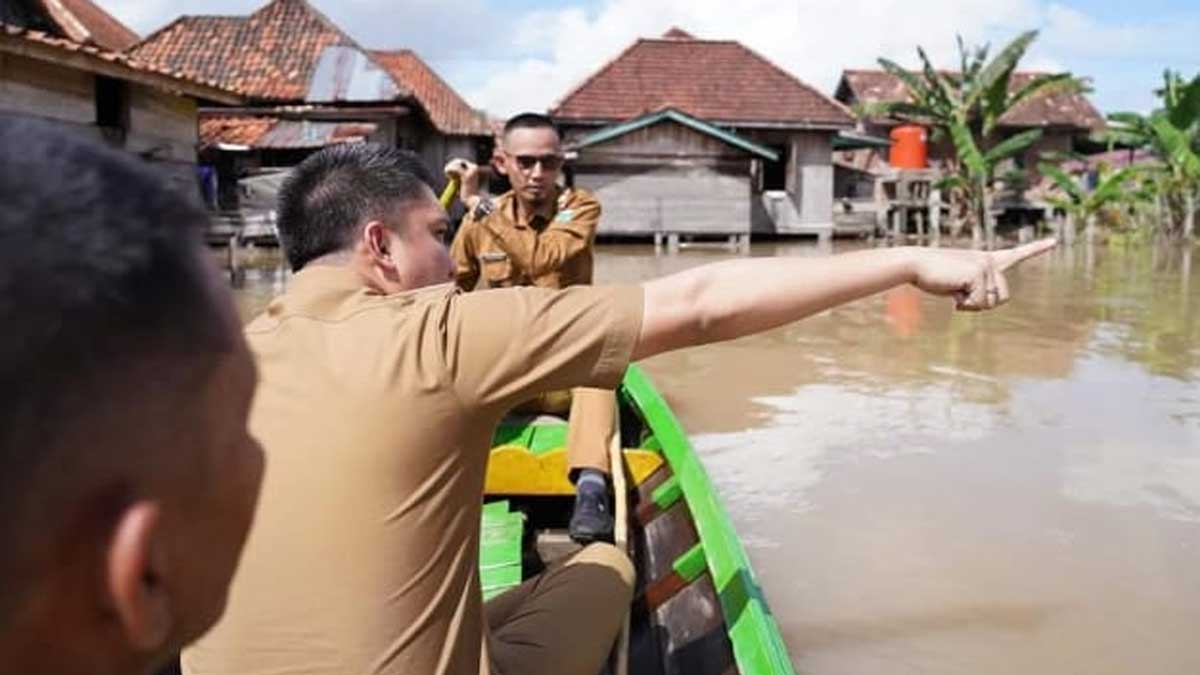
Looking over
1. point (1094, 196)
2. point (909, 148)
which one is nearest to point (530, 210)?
point (1094, 196)

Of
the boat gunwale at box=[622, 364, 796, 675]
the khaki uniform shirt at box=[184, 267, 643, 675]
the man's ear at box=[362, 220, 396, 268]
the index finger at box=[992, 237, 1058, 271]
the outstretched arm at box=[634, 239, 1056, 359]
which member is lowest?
the boat gunwale at box=[622, 364, 796, 675]

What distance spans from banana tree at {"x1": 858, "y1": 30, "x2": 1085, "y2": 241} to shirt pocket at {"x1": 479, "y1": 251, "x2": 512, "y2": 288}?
20467mm

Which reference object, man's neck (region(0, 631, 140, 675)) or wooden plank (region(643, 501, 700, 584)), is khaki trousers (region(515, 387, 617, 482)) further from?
man's neck (region(0, 631, 140, 675))

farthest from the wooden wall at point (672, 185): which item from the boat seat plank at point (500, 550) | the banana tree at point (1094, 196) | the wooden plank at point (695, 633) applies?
the wooden plank at point (695, 633)

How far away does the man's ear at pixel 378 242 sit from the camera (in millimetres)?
2053

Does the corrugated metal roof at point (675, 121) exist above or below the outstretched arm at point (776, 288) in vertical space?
above

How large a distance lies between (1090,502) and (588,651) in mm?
4287

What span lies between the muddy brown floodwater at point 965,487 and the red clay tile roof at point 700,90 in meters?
13.6

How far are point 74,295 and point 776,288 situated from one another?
4.31ft

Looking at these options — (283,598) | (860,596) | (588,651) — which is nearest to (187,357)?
(283,598)

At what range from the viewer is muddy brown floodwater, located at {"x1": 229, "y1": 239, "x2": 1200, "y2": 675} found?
423cm

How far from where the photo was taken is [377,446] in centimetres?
163

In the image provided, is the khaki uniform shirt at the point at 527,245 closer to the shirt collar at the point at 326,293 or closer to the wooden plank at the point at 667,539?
the wooden plank at the point at 667,539

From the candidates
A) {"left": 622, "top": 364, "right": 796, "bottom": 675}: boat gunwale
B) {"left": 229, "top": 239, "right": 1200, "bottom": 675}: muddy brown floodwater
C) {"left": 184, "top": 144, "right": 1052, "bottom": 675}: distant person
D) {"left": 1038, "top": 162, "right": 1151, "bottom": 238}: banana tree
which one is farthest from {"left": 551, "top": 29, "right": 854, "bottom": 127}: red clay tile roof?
{"left": 184, "top": 144, "right": 1052, "bottom": 675}: distant person
